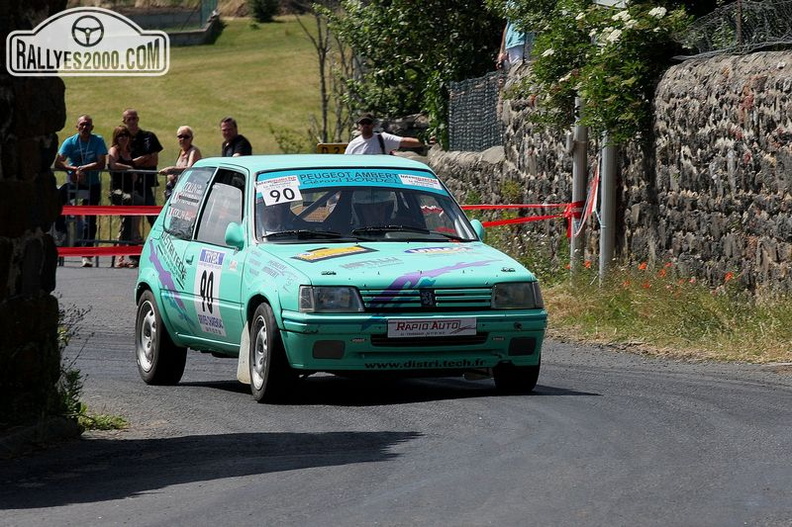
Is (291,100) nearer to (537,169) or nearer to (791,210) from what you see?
(537,169)

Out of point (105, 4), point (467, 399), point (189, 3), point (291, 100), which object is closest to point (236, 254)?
point (467, 399)

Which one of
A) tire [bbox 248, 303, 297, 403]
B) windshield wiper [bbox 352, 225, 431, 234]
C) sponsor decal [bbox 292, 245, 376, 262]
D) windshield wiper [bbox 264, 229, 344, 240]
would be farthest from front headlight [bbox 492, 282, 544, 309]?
tire [bbox 248, 303, 297, 403]

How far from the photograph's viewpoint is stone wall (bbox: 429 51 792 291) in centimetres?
1420

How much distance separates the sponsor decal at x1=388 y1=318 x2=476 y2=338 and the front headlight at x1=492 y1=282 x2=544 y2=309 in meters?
0.25

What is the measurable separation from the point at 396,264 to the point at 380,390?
127cm

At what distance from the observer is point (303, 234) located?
1148 centimetres

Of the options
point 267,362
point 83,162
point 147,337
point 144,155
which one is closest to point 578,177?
point 147,337

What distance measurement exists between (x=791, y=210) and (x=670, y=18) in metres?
3.62

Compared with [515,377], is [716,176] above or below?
above

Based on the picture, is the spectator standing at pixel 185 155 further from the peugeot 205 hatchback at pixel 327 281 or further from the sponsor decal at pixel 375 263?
the sponsor decal at pixel 375 263

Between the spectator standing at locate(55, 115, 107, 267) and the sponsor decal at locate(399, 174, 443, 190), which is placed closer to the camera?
the sponsor decal at locate(399, 174, 443, 190)

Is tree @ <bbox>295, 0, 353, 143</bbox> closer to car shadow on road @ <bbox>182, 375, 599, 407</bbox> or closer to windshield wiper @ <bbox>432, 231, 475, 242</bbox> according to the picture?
car shadow on road @ <bbox>182, 375, 599, 407</bbox>

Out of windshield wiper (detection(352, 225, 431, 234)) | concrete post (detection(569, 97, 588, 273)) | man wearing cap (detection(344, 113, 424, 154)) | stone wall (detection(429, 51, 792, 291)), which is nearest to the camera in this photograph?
windshield wiper (detection(352, 225, 431, 234))

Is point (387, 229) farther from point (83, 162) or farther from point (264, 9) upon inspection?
point (264, 9)
